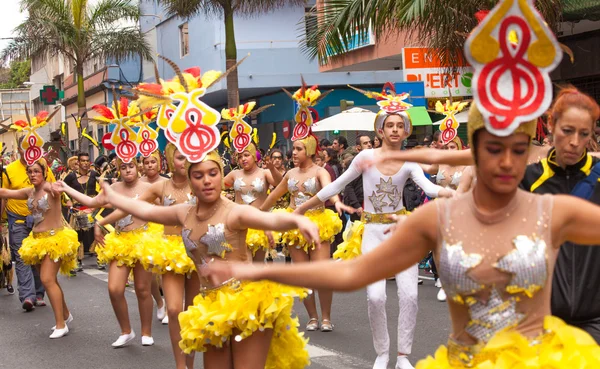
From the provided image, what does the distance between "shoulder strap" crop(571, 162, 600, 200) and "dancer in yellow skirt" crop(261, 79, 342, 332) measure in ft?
17.0

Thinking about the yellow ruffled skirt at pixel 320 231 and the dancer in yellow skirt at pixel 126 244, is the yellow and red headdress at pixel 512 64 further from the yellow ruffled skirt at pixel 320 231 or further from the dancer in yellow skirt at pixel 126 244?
the yellow ruffled skirt at pixel 320 231

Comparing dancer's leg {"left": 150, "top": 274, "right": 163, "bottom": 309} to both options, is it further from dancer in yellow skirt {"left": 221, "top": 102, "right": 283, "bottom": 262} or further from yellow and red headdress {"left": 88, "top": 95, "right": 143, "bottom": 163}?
yellow and red headdress {"left": 88, "top": 95, "right": 143, "bottom": 163}

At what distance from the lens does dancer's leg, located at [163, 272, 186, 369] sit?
24.5 ft

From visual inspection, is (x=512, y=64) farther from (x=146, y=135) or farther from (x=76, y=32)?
(x=76, y=32)

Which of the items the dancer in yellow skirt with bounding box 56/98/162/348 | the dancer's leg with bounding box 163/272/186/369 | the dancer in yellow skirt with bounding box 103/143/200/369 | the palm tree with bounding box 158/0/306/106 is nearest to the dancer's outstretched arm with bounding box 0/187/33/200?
the dancer in yellow skirt with bounding box 56/98/162/348

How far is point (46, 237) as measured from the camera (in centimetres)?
1045

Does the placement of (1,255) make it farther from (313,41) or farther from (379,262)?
(379,262)

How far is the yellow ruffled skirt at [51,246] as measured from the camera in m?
10.3

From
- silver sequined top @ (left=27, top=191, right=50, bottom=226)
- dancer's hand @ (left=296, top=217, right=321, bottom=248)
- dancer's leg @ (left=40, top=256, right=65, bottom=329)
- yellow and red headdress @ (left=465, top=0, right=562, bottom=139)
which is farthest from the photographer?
silver sequined top @ (left=27, top=191, right=50, bottom=226)

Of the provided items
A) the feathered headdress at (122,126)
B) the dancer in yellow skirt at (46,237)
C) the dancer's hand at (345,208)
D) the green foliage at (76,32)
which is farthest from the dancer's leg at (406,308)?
the green foliage at (76,32)

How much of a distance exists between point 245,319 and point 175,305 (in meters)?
2.20

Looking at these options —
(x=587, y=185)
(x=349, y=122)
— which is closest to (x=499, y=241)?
(x=587, y=185)

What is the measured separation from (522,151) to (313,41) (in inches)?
506

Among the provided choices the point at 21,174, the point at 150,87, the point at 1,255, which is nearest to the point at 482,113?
the point at 150,87
